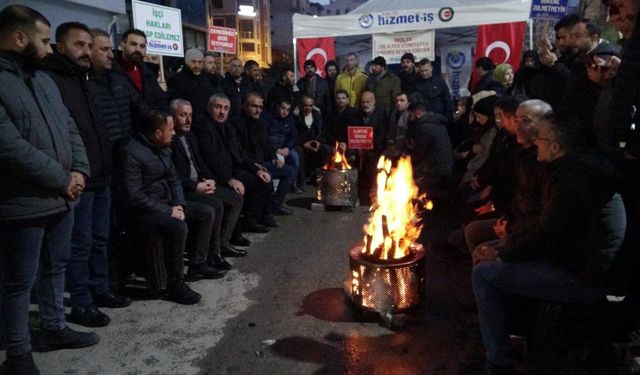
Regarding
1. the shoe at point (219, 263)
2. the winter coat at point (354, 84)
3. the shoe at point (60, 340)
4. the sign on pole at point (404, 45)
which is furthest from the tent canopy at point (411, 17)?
the shoe at point (60, 340)

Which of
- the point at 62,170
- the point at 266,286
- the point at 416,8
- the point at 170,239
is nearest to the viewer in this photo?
the point at 62,170

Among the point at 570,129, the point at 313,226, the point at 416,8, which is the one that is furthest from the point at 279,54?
the point at 570,129

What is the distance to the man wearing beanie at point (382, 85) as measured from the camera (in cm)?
1107

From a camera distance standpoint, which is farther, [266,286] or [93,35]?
[266,286]

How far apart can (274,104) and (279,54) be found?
181 ft

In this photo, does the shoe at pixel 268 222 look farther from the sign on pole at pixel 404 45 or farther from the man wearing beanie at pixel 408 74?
the sign on pole at pixel 404 45

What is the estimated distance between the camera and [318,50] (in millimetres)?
13531

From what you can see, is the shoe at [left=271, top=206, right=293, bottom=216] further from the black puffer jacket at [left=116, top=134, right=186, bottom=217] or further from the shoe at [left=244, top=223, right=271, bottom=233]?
the black puffer jacket at [left=116, top=134, right=186, bottom=217]

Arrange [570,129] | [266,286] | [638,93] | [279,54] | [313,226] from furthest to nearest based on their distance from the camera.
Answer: [279,54], [313,226], [266,286], [570,129], [638,93]

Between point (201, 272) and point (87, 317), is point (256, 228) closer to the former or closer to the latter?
point (201, 272)

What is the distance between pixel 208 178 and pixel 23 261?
10.2 feet

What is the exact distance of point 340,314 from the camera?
4.61 m

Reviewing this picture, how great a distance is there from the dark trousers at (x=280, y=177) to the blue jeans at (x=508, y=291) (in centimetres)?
513

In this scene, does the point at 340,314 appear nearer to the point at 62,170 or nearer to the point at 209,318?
the point at 209,318
